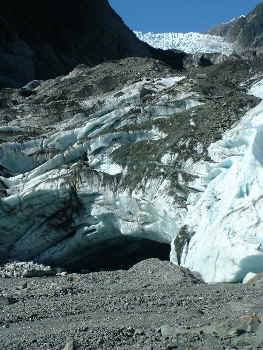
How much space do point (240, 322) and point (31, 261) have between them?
8.46m

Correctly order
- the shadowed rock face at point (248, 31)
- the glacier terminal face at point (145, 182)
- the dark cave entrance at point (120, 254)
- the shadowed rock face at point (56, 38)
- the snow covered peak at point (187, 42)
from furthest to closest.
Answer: the shadowed rock face at point (248, 31)
the snow covered peak at point (187, 42)
the shadowed rock face at point (56, 38)
the dark cave entrance at point (120, 254)
the glacier terminal face at point (145, 182)

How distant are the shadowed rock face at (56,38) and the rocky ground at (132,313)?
110 ft

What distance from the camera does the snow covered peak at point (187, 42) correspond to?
95688 mm

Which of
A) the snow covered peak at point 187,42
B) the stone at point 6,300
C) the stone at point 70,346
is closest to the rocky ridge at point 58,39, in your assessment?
the snow covered peak at point 187,42

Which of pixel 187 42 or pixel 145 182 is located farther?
pixel 187 42

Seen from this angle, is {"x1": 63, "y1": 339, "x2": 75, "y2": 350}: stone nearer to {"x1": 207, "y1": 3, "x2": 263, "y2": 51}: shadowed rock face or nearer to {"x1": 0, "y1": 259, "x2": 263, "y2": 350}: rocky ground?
{"x1": 0, "y1": 259, "x2": 263, "y2": 350}: rocky ground

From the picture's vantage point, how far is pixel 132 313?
828cm

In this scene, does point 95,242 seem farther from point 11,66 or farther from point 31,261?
point 11,66

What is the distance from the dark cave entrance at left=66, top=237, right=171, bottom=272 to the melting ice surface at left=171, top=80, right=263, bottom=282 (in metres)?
2.79

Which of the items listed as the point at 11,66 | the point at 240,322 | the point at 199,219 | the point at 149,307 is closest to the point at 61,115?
the point at 199,219

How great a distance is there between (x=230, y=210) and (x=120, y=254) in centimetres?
504

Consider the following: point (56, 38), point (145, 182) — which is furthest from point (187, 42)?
point (145, 182)

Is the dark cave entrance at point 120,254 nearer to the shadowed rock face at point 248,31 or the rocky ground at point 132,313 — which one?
the rocky ground at point 132,313

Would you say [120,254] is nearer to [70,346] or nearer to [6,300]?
[6,300]
